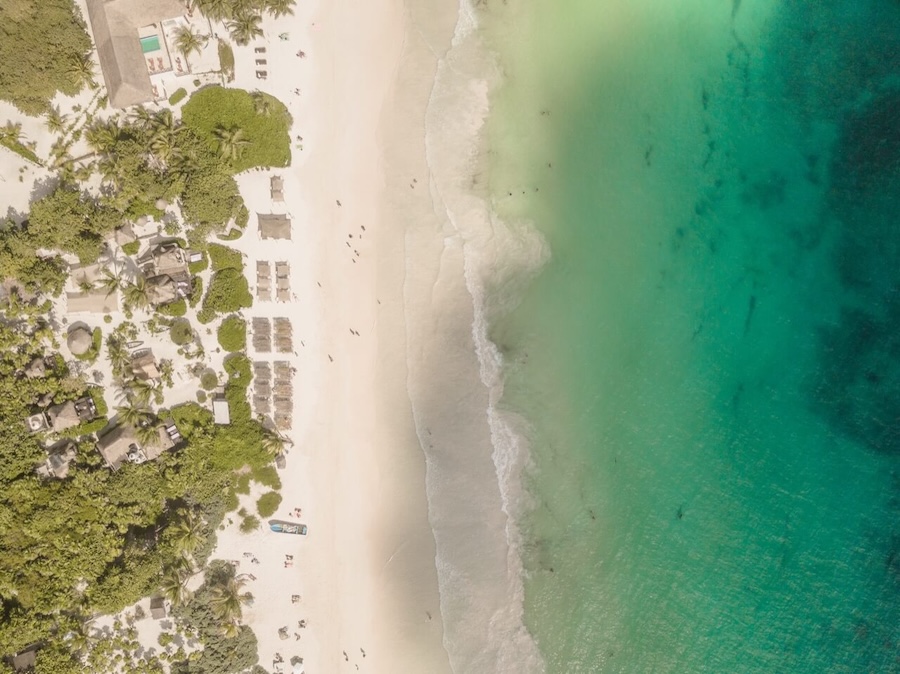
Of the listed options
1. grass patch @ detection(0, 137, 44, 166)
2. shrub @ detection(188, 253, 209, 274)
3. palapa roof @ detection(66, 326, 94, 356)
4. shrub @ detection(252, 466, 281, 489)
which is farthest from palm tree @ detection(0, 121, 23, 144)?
shrub @ detection(252, 466, 281, 489)

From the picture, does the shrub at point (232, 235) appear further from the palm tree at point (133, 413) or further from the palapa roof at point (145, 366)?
the palm tree at point (133, 413)

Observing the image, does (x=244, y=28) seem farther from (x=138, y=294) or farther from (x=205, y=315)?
(x=205, y=315)

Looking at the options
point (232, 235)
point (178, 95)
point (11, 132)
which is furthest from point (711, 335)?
point (11, 132)

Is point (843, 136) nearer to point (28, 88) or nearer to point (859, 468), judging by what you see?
point (859, 468)

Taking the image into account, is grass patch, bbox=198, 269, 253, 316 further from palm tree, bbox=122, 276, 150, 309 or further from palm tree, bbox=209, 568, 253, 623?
palm tree, bbox=209, 568, 253, 623

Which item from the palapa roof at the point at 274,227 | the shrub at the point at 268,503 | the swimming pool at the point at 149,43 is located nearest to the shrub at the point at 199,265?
the palapa roof at the point at 274,227

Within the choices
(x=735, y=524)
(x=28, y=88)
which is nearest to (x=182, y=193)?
(x=28, y=88)
